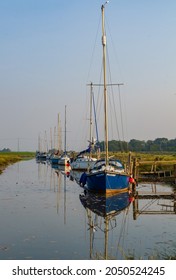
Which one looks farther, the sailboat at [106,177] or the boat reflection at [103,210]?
the sailboat at [106,177]

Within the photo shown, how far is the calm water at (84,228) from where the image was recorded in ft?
56.2

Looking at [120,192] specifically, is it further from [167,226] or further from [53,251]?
[53,251]

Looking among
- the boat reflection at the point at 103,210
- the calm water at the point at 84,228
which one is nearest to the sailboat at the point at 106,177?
the boat reflection at the point at 103,210

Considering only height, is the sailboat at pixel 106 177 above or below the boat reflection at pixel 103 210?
above

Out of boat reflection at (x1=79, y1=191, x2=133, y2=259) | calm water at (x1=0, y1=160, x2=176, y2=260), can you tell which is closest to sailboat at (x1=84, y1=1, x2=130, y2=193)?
boat reflection at (x1=79, y1=191, x2=133, y2=259)

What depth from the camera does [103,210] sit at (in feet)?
89.6

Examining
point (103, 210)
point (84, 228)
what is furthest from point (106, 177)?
point (84, 228)

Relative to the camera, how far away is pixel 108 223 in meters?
23.5

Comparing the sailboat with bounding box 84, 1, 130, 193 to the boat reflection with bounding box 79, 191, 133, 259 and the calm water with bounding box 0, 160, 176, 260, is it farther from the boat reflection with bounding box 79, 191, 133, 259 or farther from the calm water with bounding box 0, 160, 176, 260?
the calm water with bounding box 0, 160, 176, 260

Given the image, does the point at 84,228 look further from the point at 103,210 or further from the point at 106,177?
the point at 106,177

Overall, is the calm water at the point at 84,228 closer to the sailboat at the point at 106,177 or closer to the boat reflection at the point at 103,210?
the boat reflection at the point at 103,210

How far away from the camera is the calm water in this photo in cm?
1712

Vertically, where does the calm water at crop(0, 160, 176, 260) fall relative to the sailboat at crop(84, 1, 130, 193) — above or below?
below
